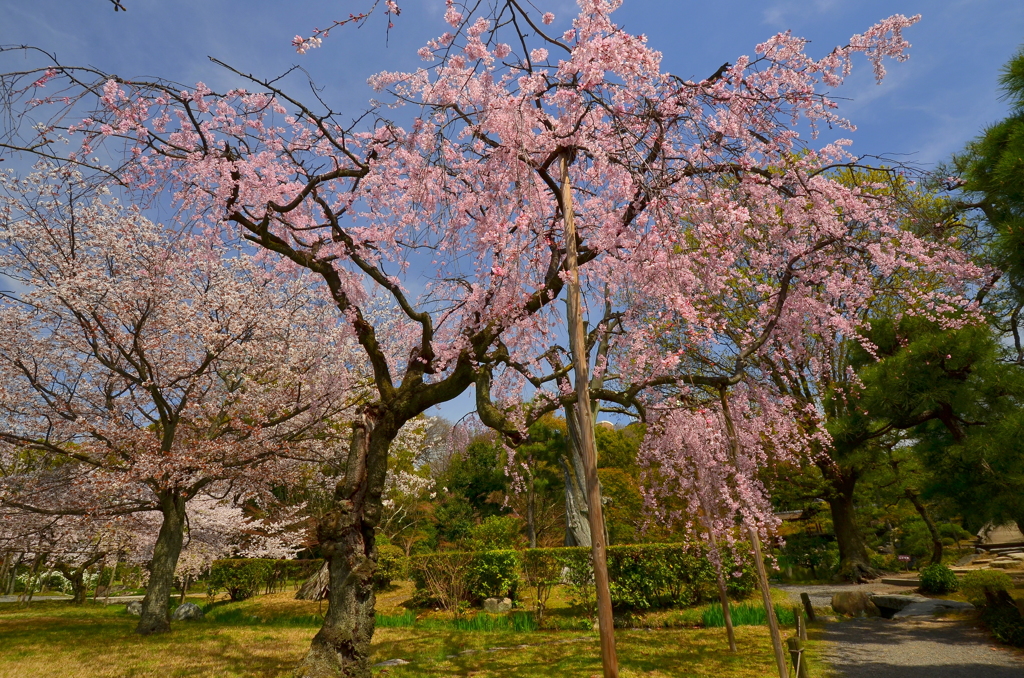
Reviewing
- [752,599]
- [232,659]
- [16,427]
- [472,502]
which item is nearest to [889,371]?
[752,599]

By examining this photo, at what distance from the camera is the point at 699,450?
785cm

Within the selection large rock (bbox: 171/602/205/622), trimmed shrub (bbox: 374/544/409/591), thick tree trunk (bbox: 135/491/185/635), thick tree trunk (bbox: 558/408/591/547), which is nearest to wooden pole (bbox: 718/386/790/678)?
thick tree trunk (bbox: 558/408/591/547)

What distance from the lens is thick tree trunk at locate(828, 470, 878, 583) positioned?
52.4 ft

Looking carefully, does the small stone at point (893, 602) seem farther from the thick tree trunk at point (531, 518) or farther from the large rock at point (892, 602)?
the thick tree trunk at point (531, 518)

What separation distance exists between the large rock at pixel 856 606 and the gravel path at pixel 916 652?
0.88m

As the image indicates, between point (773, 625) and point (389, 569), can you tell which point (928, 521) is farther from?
point (389, 569)

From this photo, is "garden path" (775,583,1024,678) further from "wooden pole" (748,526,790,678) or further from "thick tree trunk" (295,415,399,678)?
"thick tree trunk" (295,415,399,678)

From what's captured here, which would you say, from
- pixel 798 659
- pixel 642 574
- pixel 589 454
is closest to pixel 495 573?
pixel 642 574

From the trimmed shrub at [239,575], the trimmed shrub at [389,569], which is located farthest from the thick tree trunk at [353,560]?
the trimmed shrub at [239,575]

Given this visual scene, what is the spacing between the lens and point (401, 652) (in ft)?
26.9

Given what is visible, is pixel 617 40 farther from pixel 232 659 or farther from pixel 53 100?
pixel 232 659

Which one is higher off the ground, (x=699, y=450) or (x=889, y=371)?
(x=889, y=371)

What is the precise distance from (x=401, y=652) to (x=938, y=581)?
12.3 m

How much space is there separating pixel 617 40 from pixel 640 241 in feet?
8.19
